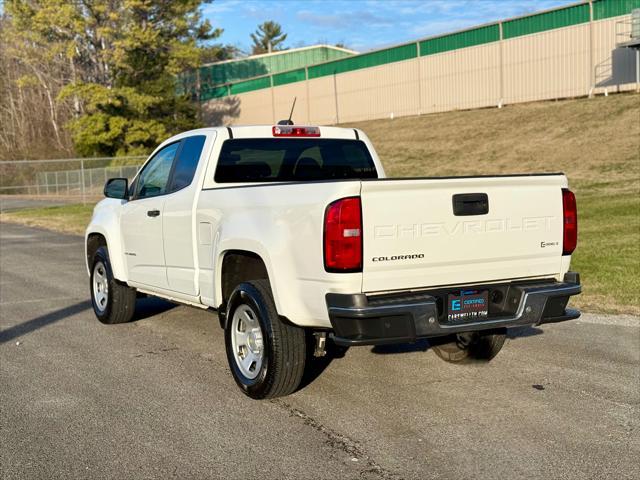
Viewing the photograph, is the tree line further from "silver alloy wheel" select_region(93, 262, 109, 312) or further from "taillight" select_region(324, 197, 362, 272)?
"taillight" select_region(324, 197, 362, 272)

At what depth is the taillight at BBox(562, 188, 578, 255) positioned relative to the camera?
17.3ft

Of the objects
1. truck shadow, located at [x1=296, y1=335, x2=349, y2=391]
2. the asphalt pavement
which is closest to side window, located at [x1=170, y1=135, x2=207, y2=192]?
truck shadow, located at [x1=296, y1=335, x2=349, y2=391]

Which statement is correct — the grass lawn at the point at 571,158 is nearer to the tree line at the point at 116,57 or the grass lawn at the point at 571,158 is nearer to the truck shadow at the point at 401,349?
the truck shadow at the point at 401,349

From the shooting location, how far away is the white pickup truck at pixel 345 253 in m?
4.50

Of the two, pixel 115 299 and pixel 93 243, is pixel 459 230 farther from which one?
pixel 93 243

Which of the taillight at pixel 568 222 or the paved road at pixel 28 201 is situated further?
the paved road at pixel 28 201

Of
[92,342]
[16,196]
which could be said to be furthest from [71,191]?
[92,342]

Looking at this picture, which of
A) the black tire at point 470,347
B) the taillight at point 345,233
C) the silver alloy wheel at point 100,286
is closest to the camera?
the taillight at point 345,233

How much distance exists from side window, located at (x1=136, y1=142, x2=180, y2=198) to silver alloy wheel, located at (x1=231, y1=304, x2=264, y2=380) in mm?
1783

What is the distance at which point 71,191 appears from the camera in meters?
36.0

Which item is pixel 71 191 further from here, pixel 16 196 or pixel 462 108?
pixel 462 108

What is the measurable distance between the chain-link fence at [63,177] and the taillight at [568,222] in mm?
30693

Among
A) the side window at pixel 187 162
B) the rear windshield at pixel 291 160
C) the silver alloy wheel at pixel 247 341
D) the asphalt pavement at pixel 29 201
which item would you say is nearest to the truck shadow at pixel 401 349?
the silver alloy wheel at pixel 247 341

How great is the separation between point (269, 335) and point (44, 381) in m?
2.04
